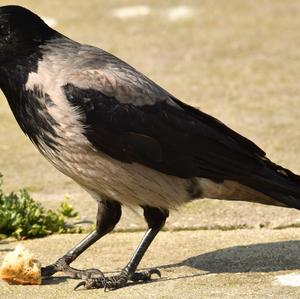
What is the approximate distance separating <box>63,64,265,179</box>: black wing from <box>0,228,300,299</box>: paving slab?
565 millimetres

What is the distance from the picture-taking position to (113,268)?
6070 mm

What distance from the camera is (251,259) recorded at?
6.06 metres

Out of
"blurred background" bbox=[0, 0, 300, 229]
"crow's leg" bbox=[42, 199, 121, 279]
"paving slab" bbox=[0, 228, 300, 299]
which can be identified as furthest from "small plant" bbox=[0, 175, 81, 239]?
"crow's leg" bbox=[42, 199, 121, 279]

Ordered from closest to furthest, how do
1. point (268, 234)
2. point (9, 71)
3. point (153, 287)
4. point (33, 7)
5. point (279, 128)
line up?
1. point (153, 287)
2. point (9, 71)
3. point (268, 234)
4. point (279, 128)
5. point (33, 7)

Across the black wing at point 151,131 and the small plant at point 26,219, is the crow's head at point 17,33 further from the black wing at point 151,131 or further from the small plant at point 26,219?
the small plant at point 26,219

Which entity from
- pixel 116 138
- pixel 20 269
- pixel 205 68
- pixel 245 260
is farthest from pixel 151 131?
pixel 205 68

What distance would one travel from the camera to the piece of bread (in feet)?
18.5

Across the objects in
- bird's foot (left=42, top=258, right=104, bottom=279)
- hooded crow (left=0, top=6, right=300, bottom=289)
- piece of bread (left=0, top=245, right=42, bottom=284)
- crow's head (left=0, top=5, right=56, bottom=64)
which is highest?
crow's head (left=0, top=5, right=56, bottom=64)

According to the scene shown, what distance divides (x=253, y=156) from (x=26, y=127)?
1372 millimetres

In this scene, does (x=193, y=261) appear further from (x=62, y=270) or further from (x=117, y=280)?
(x=62, y=270)

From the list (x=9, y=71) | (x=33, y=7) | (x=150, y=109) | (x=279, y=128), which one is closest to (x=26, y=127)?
(x=9, y=71)

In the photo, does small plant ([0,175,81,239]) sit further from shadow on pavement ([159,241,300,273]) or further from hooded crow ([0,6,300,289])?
shadow on pavement ([159,241,300,273])

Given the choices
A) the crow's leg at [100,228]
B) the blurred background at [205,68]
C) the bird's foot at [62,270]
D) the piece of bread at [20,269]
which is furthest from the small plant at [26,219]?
the piece of bread at [20,269]

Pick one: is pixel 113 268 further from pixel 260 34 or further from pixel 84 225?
pixel 260 34
